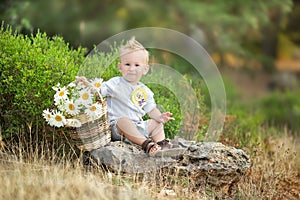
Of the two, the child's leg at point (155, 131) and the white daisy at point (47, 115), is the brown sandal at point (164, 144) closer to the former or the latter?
the child's leg at point (155, 131)

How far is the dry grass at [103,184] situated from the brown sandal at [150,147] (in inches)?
7.6

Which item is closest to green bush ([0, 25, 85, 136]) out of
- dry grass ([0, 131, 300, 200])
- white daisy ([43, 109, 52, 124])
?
white daisy ([43, 109, 52, 124])

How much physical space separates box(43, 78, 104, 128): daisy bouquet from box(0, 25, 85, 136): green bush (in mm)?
222

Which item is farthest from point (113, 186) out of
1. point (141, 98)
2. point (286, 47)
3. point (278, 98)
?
point (286, 47)

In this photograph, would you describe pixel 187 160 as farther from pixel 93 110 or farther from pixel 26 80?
pixel 26 80

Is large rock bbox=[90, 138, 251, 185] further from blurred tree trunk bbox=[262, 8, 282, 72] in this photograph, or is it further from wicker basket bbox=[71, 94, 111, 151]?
blurred tree trunk bbox=[262, 8, 282, 72]

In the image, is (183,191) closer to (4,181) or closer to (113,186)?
(113,186)

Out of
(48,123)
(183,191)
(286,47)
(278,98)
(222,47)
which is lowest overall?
(183,191)

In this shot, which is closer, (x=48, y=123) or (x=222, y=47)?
(x=48, y=123)

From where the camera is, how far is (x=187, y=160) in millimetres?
4609

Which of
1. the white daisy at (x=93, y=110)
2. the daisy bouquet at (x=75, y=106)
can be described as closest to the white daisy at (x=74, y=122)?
the daisy bouquet at (x=75, y=106)

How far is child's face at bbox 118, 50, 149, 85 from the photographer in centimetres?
469

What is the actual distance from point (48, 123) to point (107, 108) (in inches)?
20.6

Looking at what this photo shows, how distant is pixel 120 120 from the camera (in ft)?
15.1
